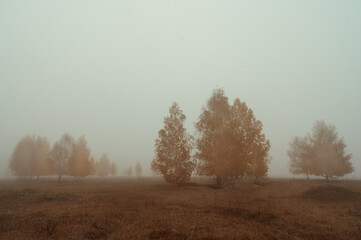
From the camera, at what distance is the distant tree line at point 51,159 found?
4703 cm

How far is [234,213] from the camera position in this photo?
1160 cm

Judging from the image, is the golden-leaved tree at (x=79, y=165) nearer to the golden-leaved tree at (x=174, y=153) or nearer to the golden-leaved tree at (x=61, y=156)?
the golden-leaved tree at (x=61, y=156)

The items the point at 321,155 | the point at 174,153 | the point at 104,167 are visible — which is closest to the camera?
the point at 174,153

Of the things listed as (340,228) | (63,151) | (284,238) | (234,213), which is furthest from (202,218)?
(63,151)

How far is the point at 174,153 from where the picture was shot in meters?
27.9

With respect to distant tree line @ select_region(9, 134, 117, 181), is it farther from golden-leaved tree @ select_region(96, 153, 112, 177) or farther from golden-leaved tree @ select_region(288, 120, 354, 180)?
golden-leaved tree @ select_region(288, 120, 354, 180)

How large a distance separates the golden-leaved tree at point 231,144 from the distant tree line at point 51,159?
3399 centimetres

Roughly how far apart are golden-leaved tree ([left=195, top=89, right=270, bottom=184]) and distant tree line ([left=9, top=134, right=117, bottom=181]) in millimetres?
33991

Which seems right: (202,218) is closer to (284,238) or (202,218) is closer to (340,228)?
(284,238)

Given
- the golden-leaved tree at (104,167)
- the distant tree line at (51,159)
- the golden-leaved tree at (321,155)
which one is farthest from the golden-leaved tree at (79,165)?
the golden-leaved tree at (321,155)

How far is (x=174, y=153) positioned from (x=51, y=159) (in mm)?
35753

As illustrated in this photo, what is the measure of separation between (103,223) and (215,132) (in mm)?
23233

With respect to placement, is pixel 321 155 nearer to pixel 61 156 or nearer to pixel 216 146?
pixel 216 146

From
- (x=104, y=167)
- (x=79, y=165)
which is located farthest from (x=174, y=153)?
(x=104, y=167)
